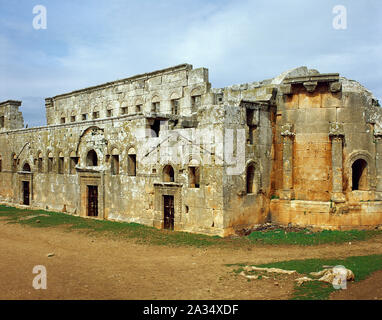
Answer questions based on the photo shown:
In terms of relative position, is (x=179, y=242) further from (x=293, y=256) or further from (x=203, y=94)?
(x=203, y=94)

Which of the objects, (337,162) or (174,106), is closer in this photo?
(337,162)

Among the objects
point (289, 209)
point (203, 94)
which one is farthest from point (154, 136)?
point (289, 209)

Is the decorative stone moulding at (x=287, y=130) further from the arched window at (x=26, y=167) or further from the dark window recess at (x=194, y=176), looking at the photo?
the arched window at (x=26, y=167)

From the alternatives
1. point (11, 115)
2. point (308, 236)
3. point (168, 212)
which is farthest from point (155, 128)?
point (11, 115)

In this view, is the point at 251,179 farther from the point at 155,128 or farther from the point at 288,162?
the point at 155,128

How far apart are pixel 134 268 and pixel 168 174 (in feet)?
23.1

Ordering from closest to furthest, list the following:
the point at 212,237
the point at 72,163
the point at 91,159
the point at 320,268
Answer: the point at 320,268
the point at 212,237
the point at 91,159
the point at 72,163

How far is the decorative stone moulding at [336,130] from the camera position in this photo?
1622cm

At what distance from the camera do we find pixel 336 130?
1630 centimetres

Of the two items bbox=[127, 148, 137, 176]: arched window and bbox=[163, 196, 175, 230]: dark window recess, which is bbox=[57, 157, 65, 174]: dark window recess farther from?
bbox=[163, 196, 175, 230]: dark window recess

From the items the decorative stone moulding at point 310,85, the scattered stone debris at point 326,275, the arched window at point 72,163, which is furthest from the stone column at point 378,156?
the arched window at point 72,163

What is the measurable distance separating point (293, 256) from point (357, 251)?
2.39 metres

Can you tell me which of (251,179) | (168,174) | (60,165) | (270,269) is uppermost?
(60,165)

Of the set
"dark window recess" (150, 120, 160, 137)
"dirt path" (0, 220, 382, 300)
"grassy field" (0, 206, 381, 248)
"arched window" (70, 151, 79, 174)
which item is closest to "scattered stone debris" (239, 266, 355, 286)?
"dirt path" (0, 220, 382, 300)
